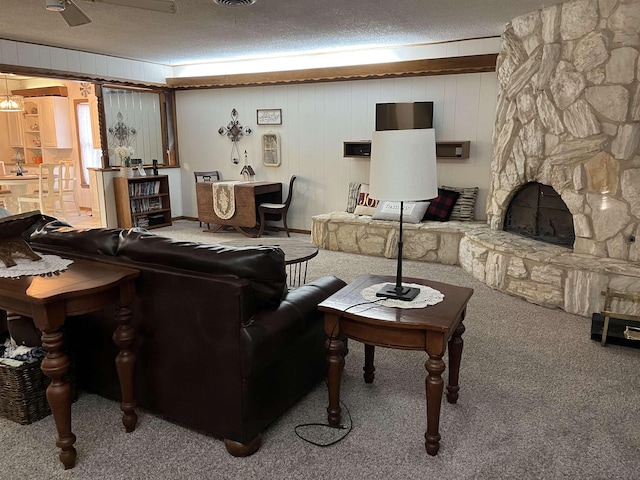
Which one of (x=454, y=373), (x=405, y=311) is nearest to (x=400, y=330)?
(x=405, y=311)

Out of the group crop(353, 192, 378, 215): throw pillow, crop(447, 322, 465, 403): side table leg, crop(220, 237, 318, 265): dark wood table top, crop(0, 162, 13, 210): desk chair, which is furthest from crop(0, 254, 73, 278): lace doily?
crop(0, 162, 13, 210): desk chair

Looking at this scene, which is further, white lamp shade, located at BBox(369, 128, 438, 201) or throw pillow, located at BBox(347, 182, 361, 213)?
throw pillow, located at BBox(347, 182, 361, 213)

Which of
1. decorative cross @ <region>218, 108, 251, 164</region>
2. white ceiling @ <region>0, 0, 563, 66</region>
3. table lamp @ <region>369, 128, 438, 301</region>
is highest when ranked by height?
white ceiling @ <region>0, 0, 563, 66</region>

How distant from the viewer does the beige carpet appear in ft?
6.58

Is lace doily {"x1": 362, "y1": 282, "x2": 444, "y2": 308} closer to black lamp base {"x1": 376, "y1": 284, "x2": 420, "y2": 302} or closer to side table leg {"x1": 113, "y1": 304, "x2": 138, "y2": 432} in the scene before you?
black lamp base {"x1": 376, "y1": 284, "x2": 420, "y2": 302}

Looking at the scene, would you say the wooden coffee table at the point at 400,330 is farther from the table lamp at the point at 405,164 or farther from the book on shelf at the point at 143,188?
the book on shelf at the point at 143,188

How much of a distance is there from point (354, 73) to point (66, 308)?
5.03 metres

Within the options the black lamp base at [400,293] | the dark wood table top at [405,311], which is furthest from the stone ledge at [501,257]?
the black lamp base at [400,293]

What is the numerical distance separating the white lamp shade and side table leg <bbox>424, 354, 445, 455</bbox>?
69 centimetres

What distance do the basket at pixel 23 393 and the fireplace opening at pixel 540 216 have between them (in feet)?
13.0

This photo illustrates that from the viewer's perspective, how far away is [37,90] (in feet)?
28.6

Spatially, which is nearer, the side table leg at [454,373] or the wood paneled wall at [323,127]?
the side table leg at [454,373]

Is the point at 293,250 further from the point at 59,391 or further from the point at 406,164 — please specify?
the point at 59,391

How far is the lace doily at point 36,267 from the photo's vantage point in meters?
2.09
